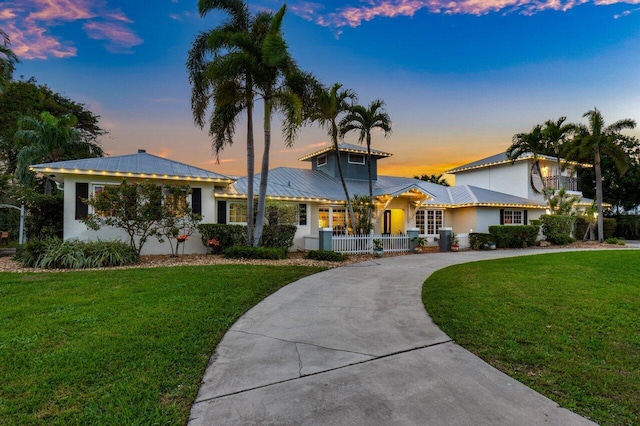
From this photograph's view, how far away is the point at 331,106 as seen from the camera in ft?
43.3

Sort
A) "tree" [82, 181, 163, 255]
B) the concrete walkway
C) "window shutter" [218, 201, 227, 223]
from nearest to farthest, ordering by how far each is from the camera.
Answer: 1. the concrete walkway
2. "tree" [82, 181, 163, 255]
3. "window shutter" [218, 201, 227, 223]

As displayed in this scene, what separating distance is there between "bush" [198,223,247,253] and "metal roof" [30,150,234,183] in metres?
2.09

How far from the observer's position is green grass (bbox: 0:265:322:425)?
2613 millimetres

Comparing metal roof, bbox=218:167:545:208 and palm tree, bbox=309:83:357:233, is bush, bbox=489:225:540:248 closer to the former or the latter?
metal roof, bbox=218:167:545:208

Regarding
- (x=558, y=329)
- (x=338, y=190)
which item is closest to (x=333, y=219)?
(x=338, y=190)

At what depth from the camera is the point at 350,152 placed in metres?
20.8

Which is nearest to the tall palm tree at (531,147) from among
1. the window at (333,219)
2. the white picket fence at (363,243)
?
the white picket fence at (363,243)

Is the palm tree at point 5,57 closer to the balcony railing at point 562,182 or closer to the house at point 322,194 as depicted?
the house at point 322,194

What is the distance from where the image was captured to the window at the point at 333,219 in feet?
56.3

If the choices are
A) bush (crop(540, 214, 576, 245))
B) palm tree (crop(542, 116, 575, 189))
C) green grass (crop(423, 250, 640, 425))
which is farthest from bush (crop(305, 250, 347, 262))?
palm tree (crop(542, 116, 575, 189))

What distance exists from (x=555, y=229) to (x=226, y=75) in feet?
69.7

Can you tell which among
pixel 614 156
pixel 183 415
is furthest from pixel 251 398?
pixel 614 156

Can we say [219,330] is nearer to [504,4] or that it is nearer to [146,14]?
[146,14]

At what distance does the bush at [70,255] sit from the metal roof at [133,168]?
9.95 feet
